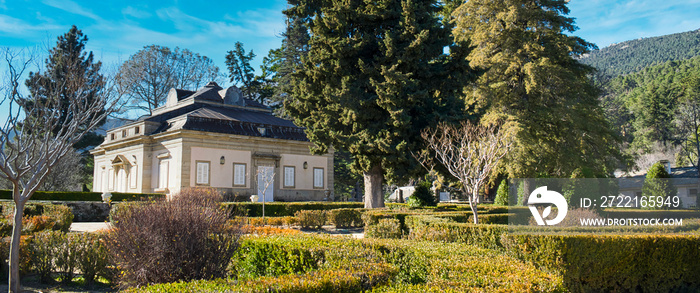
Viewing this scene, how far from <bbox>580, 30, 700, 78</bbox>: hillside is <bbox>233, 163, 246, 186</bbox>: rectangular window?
12143 cm

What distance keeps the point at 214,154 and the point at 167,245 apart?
21005 millimetres

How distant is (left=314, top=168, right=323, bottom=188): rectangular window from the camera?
31477 millimetres

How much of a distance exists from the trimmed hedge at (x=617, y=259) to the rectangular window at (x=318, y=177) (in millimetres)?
22684

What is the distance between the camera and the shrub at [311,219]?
17531 mm

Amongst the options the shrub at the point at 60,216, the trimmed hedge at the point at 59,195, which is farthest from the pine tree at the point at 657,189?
the trimmed hedge at the point at 59,195

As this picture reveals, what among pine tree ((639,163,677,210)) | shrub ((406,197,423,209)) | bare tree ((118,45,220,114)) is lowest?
shrub ((406,197,423,209))

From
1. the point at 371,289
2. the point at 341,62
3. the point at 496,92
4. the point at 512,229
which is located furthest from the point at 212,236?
the point at 496,92

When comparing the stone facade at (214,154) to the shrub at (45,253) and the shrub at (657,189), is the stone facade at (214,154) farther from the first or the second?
the shrub at (657,189)

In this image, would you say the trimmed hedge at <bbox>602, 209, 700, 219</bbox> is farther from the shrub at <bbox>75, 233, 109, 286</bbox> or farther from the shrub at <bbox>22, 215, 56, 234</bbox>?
the shrub at <bbox>22, 215, 56, 234</bbox>

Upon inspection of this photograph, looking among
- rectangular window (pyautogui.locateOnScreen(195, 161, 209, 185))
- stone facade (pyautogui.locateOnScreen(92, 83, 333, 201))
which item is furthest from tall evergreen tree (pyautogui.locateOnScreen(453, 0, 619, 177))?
rectangular window (pyautogui.locateOnScreen(195, 161, 209, 185))

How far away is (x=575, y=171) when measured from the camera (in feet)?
89.4

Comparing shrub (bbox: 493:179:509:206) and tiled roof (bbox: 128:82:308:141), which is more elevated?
tiled roof (bbox: 128:82:308:141)

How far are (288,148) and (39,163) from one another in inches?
857

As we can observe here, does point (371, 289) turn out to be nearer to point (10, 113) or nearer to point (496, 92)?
point (10, 113)
